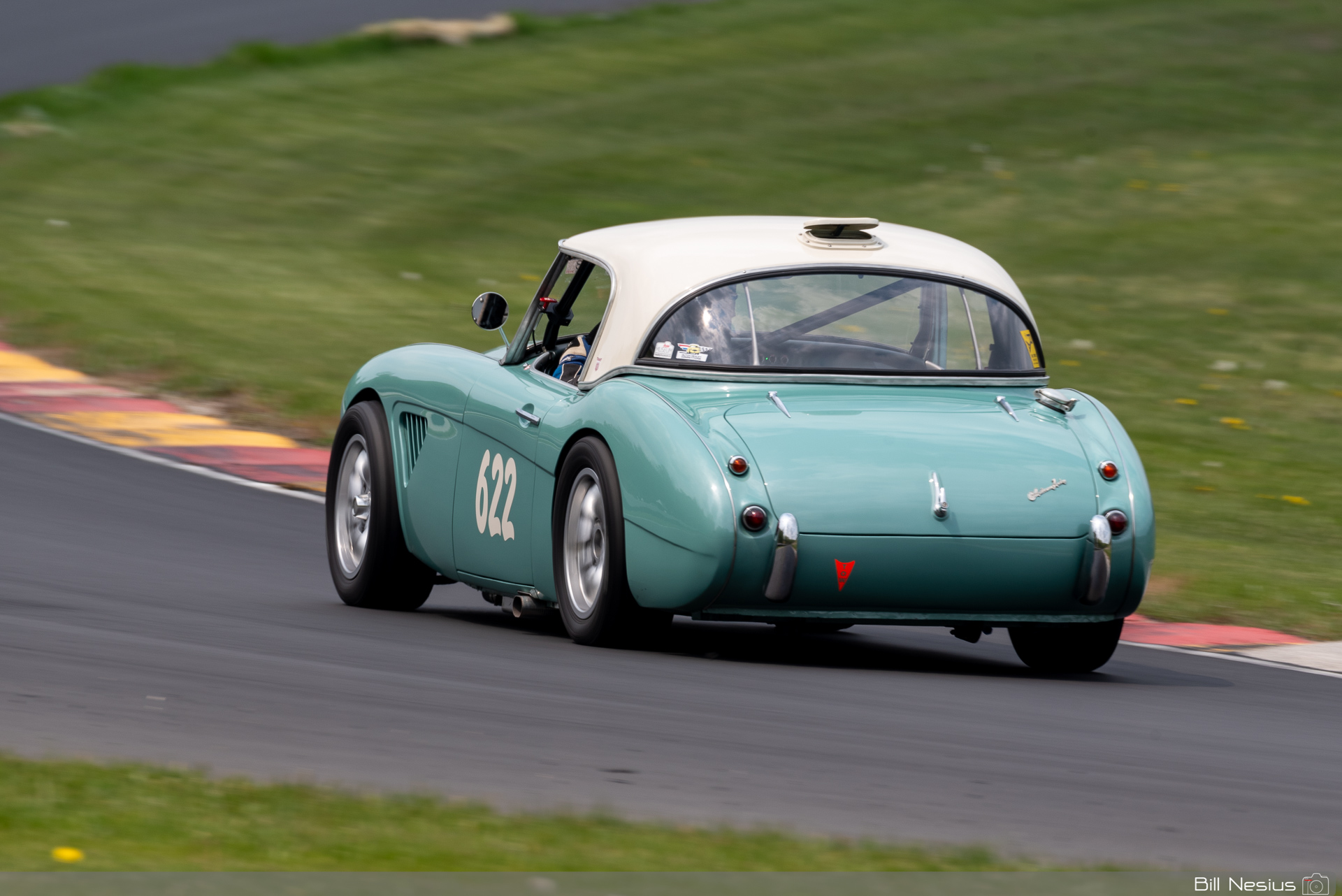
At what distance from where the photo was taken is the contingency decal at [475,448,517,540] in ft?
27.6

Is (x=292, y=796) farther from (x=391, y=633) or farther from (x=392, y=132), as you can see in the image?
(x=392, y=132)

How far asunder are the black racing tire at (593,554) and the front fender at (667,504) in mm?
43

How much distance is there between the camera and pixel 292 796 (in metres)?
5.14

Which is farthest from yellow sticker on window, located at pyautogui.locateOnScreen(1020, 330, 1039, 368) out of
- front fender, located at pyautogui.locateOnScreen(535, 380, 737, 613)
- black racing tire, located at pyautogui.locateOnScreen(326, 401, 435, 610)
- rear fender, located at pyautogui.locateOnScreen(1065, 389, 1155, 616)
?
black racing tire, located at pyautogui.locateOnScreen(326, 401, 435, 610)

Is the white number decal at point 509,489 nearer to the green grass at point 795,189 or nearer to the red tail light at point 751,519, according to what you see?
the red tail light at point 751,519

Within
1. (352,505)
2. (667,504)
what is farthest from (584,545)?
(352,505)

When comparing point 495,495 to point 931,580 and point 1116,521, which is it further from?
point 1116,521

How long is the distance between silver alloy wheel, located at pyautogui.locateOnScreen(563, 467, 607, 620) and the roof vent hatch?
4.32 ft

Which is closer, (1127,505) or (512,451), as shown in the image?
(1127,505)

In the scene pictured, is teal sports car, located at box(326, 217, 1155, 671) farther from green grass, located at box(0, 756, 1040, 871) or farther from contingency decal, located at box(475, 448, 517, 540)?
green grass, located at box(0, 756, 1040, 871)

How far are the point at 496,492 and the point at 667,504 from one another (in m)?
1.32

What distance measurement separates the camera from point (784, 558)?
7289 millimetres

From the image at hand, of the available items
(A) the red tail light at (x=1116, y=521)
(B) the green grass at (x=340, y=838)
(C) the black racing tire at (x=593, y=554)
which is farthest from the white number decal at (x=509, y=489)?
(B) the green grass at (x=340, y=838)

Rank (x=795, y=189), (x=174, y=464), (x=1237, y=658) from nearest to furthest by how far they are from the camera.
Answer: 1. (x=1237, y=658)
2. (x=174, y=464)
3. (x=795, y=189)
